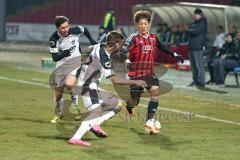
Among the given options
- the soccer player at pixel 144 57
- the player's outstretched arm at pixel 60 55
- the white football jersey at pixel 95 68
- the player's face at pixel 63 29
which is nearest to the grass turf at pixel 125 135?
the soccer player at pixel 144 57

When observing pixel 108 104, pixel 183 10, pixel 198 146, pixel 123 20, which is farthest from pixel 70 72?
pixel 123 20

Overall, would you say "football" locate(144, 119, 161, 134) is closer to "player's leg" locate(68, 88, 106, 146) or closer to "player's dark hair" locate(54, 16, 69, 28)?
"player's leg" locate(68, 88, 106, 146)

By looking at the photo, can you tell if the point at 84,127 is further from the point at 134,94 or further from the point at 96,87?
the point at 134,94

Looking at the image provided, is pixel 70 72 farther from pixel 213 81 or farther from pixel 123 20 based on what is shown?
pixel 123 20

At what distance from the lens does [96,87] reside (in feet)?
35.6

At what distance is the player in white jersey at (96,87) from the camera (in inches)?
397

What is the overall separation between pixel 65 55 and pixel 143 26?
6.53 ft

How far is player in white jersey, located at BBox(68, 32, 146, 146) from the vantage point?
33.1ft

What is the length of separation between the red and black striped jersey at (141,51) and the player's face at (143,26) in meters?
0.08

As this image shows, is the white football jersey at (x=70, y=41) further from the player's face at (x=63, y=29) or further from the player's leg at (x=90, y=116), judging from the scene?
the player's leg at (x=90, y=116)

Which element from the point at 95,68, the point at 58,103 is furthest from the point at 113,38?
the point at 58,103

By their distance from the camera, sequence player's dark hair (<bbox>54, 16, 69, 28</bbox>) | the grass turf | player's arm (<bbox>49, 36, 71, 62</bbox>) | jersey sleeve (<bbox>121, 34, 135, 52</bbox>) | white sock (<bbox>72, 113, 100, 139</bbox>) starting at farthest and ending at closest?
player's arm (<bbox>49, 36, 71, 62</bbox>)
player's dark hair (<bbox>54, 16, 69, 28</bbox>)
jersey sleeve (<bbox>121, 34, 135, 52</bbox>)
white sock (<bbox>72, 113, 100, 139</bbox>)
the grass turf

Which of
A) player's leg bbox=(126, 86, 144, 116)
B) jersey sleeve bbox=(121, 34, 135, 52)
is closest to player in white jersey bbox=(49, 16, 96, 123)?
jersey sleeve bbox=(121, 34, 135, 52)

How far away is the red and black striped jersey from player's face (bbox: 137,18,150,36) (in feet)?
0.26
